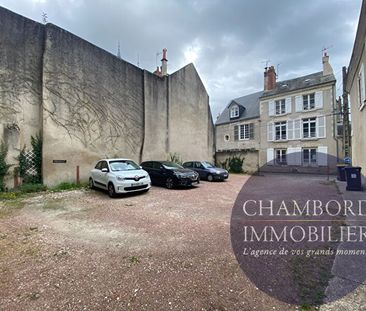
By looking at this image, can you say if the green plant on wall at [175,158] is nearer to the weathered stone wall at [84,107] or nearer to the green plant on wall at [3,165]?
the weathered stone wall at [84,107]

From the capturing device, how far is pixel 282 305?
2.16 metres

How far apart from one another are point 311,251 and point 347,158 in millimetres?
11309

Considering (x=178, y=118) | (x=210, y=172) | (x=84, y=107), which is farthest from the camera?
(x=178, y=118)

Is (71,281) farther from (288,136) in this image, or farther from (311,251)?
(288,136)

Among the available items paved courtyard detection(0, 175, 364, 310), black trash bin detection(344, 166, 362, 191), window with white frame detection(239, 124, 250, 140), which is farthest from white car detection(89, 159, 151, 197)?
window with white frame detection(239, 124, 250, 140)

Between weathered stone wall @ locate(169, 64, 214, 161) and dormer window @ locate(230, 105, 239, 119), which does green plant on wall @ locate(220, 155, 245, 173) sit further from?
dormer window @ locate(230, 105, 239, 119)

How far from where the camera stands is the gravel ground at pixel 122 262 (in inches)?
89.3

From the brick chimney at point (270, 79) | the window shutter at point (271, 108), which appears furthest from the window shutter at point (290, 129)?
the brick chimney at point (270, 79)

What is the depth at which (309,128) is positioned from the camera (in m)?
19.4

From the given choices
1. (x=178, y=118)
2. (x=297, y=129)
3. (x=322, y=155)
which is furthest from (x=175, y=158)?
(x=322, y=155)

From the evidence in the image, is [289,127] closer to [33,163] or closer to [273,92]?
[273,92]

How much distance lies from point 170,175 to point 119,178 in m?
2.87

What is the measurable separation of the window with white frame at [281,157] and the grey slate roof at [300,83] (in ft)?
19.8

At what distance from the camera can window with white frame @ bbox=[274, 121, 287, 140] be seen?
20.9 meters
